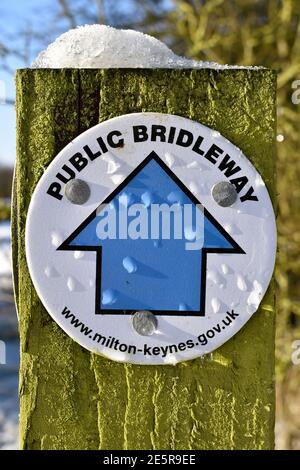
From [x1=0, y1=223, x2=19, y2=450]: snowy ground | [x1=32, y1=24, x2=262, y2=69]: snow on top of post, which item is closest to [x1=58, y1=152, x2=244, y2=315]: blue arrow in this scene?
[x1=32, y1=24, x2=262, y2=69]: snow on top of post

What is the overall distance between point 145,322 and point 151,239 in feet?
0.36

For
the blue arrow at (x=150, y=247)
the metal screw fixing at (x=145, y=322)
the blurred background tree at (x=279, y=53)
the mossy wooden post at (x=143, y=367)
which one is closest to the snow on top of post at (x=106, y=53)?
the mossy wooden post at (x=143, y=367)

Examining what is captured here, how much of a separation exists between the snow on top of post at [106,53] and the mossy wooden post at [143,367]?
9 centimetres

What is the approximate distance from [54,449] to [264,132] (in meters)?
0.52

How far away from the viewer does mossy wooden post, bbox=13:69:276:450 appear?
735mm

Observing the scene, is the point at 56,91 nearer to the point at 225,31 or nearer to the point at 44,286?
the point at 44,286

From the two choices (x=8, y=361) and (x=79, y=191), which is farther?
(x=8, y=361)

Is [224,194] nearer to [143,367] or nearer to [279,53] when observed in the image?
[143,367]

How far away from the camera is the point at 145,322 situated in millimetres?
724

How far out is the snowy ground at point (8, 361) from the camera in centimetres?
323

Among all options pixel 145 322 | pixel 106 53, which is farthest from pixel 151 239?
pixel 106 53

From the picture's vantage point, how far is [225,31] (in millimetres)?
3588

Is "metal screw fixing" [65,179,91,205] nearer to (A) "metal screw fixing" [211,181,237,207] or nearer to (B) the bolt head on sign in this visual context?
(B) the bolt head on sign

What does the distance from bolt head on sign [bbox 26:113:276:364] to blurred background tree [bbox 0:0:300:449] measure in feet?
7.78
